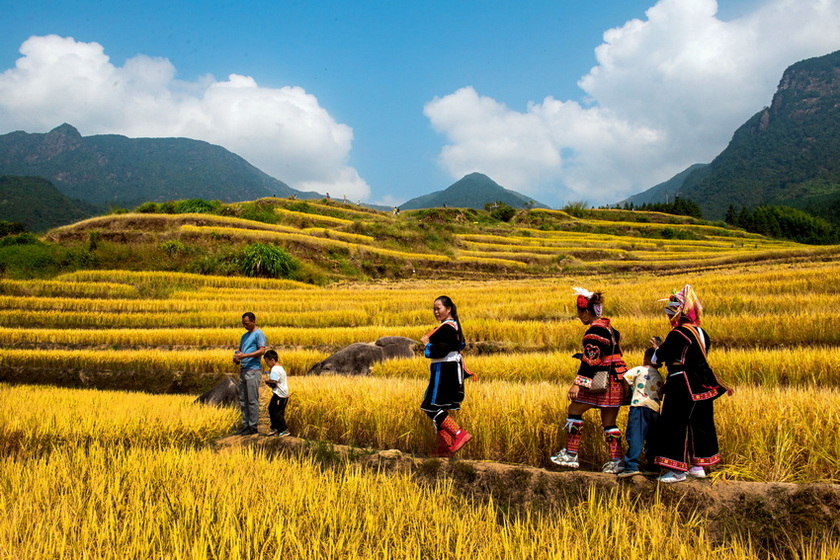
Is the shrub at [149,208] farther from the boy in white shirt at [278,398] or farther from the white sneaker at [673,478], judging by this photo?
the white sneaker at [673,478]

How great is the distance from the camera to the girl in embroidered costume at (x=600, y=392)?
12.3 feet

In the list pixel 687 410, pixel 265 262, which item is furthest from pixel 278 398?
pixel 265 262

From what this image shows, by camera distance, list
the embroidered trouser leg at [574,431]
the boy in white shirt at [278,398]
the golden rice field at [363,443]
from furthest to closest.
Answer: the boy in white shirt at [278,398] → the embroidered trouser leg at [574,431] → the golden rice field at [363,443]

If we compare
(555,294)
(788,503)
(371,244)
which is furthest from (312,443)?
(371,244)

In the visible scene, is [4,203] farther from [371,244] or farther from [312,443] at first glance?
[312,443]

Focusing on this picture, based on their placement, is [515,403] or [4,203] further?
[4,203]

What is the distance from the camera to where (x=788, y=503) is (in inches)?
113

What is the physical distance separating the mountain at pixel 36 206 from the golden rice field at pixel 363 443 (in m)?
117

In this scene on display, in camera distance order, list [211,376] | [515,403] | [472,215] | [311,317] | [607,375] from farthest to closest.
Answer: [472,215] → [311,317] → [211,376] → [515,403] → [607,375]

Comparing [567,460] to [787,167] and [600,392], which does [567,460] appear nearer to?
[600,392]

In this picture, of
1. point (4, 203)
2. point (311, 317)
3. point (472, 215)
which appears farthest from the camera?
point (4, 203)

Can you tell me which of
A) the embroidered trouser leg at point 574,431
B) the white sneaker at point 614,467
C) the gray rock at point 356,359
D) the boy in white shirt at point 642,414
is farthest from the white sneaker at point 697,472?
the gray rock at point 356,359

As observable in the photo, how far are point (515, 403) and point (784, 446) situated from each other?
2.32m

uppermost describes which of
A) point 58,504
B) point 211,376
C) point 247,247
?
point 247,247
